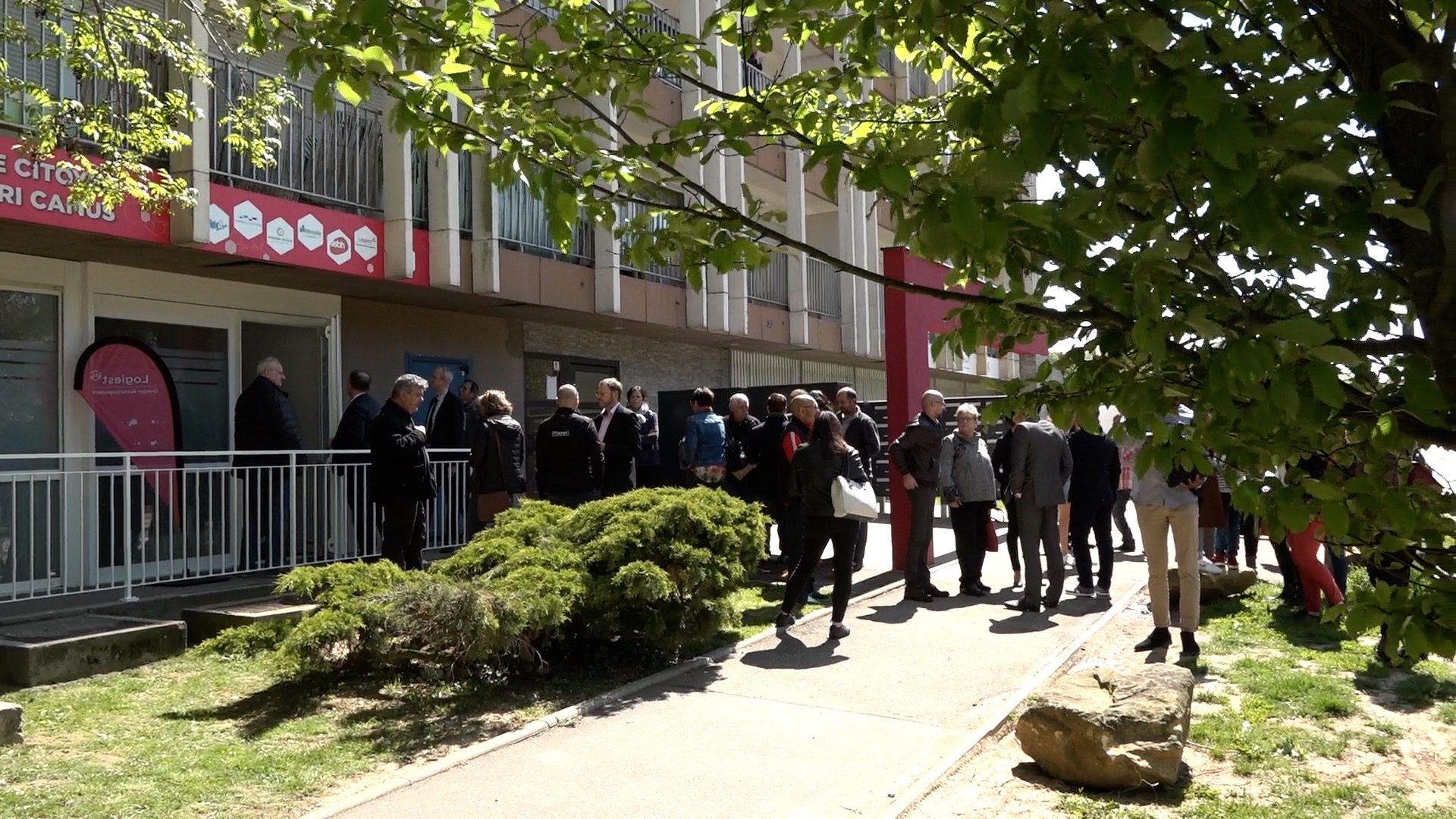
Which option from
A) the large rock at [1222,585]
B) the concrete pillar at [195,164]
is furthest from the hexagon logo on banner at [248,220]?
the large rock at [1222,585]

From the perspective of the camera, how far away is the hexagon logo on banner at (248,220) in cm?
1088

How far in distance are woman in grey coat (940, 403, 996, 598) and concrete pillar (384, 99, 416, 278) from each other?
6.14 meters

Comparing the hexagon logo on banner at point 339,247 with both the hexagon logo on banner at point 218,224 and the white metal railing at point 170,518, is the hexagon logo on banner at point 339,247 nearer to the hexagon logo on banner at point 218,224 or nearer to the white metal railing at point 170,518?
the hexagon logo on banner at point 218,224

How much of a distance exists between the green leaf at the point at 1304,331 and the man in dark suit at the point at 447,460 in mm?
10518

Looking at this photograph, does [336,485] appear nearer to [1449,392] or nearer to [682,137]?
[682,137]

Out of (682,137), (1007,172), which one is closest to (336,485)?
(682,137)

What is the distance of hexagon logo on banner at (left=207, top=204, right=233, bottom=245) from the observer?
10.5m

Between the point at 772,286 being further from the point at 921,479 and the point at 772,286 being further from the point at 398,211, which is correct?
the point at 921,479

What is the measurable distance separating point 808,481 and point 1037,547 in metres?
2.63

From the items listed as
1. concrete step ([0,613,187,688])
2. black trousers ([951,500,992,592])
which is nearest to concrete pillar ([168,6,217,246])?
concrete step ([0,613,187,688])

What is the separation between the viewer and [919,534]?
10859mm

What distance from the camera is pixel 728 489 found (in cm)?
1221

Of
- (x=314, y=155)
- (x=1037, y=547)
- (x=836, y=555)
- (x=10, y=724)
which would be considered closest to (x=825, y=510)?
(x=836, y=555)

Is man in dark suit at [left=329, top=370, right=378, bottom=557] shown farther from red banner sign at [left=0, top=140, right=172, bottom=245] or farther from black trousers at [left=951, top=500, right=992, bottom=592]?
black trousers at [left=951, top=500, right=992, bottom=592]
